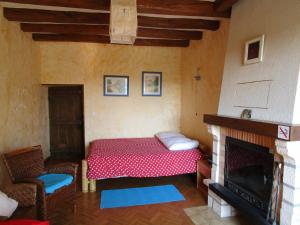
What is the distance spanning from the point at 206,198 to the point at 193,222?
0.67 metres

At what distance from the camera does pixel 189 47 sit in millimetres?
4449

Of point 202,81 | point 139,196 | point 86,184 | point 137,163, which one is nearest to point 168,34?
point 202,81

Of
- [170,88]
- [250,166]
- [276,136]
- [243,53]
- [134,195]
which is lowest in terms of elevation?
[134,195]

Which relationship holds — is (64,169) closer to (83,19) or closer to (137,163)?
(137,163)

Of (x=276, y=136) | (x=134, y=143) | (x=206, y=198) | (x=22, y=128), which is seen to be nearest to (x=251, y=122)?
(x=276, y=136)

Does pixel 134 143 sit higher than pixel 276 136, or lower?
lower

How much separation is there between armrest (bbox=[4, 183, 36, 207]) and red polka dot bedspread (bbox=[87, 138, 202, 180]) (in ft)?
3.27

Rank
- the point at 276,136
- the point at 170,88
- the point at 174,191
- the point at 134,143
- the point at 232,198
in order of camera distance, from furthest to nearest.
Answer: the point at 170,88 → the point at 134,143 → the point at 174,191 → the point at 232,198 → the point at 276,136

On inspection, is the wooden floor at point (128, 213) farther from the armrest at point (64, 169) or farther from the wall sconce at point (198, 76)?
the wall sconce at point (198, 76)

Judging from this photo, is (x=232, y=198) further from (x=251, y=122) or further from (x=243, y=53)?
(x=243, y=53)

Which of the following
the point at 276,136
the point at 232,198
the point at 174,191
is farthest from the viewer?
the point at 174,191

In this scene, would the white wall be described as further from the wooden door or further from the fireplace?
the wooden door

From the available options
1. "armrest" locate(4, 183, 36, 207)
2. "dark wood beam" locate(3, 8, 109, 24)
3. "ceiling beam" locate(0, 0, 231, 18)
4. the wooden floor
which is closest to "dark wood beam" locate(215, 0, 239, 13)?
"ceiling beam" locate(0, 0, 231, 18)

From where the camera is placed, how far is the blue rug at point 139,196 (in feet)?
9.59
